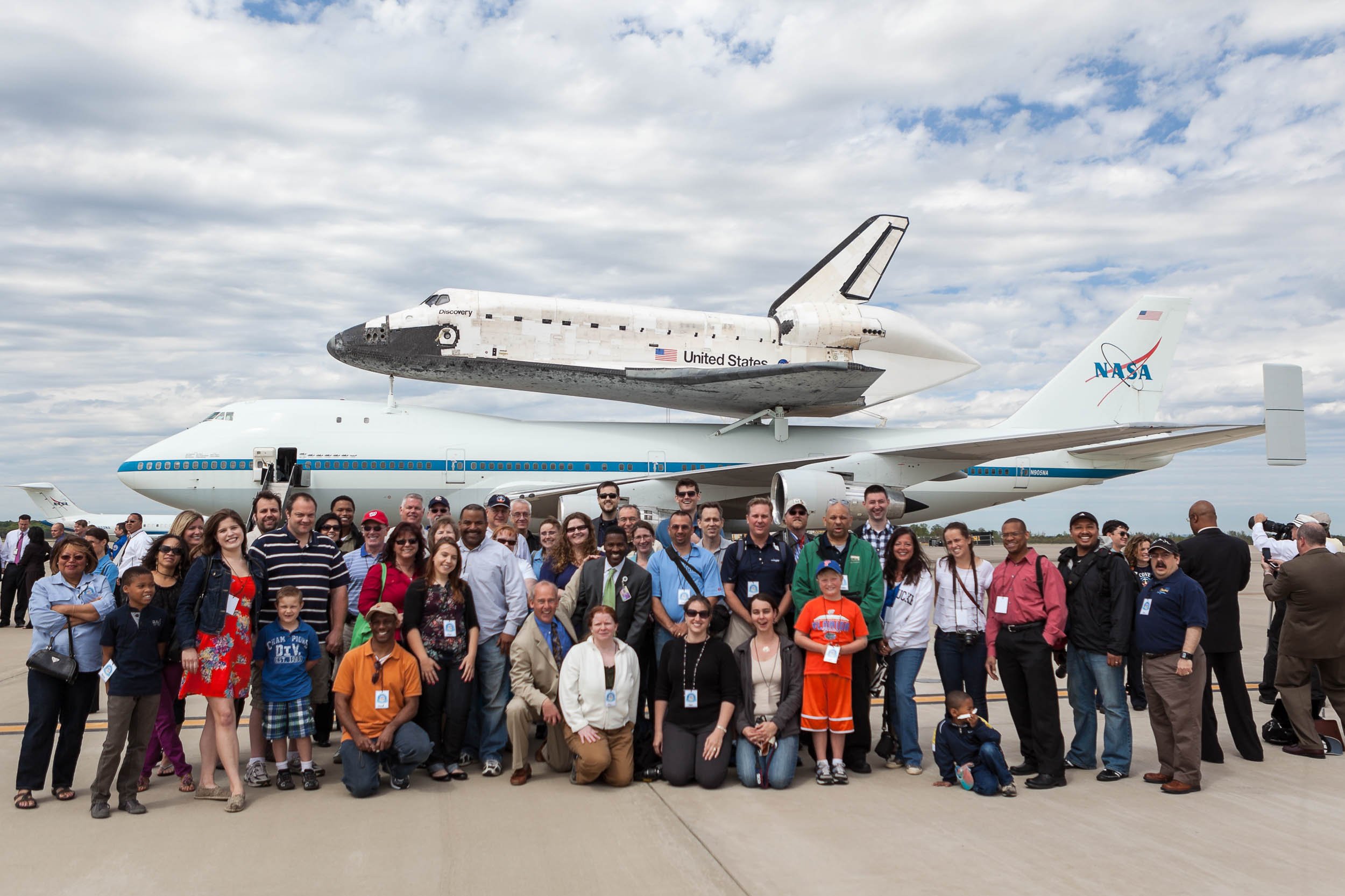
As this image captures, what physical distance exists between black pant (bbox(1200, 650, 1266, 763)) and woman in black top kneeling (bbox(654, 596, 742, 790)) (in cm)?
351

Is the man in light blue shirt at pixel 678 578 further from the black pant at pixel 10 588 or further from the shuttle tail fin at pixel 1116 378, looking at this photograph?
the shuttle tail fin at pixel 1116 378

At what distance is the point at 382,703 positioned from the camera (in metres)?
5.71

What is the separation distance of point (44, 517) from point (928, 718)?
34.3 metres

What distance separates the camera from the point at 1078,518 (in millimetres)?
6480

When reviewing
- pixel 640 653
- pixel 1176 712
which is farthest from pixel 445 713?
pixel 1176 712

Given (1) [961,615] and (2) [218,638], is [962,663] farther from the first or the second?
(2) [218,638]

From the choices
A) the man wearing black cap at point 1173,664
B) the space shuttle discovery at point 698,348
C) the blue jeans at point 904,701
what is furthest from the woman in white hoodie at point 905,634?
the space shuttle discovery at point 698,348

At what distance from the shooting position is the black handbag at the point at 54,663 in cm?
533

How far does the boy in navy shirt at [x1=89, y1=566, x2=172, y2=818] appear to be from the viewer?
5.25m

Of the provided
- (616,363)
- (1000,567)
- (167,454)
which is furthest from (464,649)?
(167,454)

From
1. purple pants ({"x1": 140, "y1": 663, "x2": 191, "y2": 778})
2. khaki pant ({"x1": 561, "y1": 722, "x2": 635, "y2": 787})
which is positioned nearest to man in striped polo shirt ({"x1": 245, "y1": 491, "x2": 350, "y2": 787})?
purple pants ({"x1": 140, "y1": 663, "x2": 191, "y2": 778})

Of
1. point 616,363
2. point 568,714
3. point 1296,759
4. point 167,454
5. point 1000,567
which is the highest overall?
point 616,363

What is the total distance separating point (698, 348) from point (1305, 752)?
11997 millimetres

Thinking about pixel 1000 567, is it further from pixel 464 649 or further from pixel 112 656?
pixel 112 656
